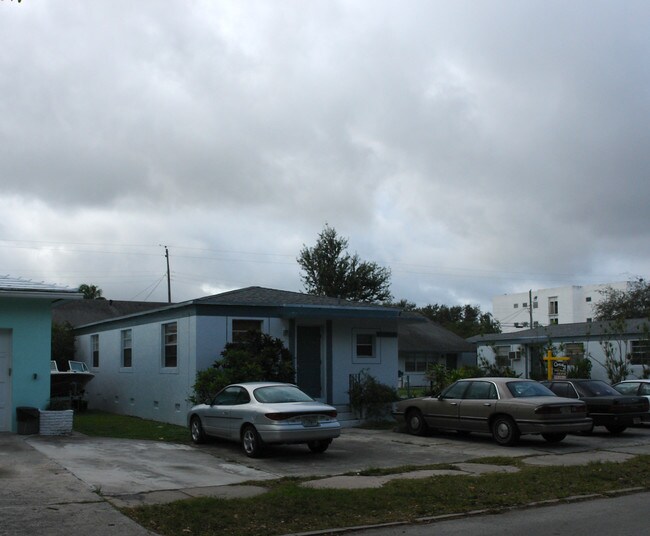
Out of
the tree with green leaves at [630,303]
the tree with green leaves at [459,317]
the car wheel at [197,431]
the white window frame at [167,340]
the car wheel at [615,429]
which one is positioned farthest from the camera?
the tree with green leaves at [459,317]

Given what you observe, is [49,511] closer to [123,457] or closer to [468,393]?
[123,457]

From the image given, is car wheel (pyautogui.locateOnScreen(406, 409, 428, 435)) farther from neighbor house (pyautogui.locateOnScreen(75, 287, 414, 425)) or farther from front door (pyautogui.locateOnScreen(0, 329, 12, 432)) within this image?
front door (pyautogui.locateOnScreen(0, 329, 12, 432))

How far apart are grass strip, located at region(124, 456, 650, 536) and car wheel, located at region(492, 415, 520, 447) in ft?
11.8

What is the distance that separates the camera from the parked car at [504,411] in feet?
50.6

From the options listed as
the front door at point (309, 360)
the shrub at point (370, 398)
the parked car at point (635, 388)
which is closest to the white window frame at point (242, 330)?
the front door at point (309, 360)

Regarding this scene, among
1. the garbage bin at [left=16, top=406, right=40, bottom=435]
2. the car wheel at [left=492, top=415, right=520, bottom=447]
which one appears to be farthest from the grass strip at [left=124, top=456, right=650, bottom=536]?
the garbage bin at [left=16, top=406, right=40, bottom=435]

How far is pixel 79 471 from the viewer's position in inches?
467

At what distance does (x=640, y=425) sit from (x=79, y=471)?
45.2 ft

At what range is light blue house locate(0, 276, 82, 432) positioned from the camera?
1705 cm

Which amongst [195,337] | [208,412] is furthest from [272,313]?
[208,412]

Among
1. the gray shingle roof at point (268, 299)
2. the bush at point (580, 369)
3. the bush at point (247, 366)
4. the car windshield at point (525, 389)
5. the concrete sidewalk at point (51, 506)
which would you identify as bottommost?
the concrete sidewalk at point (51, 506)

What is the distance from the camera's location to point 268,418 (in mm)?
13828

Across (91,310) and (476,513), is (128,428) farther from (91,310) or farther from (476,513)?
(91,310)

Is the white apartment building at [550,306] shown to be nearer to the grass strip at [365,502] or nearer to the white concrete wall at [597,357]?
the white concrete wall at [597,357]
